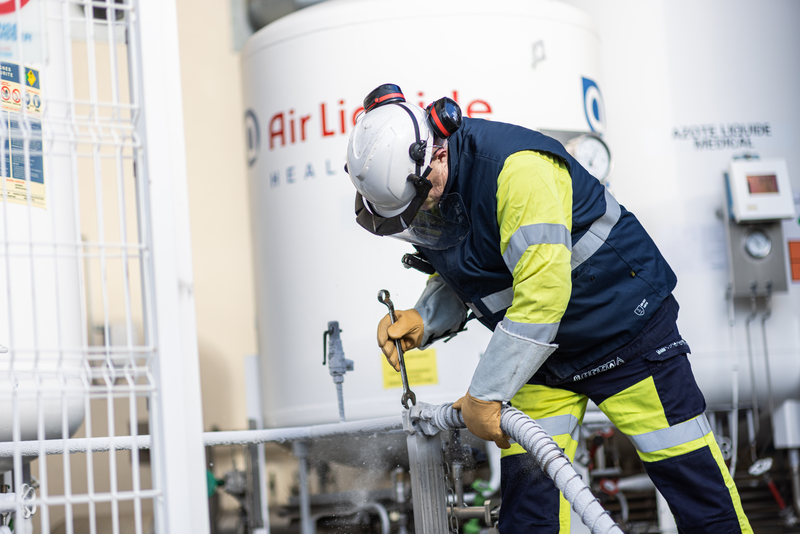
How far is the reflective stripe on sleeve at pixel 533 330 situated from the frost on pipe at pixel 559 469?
0.14 meters

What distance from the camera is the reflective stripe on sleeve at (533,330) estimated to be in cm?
138

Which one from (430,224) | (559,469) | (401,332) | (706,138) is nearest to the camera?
(559,469)

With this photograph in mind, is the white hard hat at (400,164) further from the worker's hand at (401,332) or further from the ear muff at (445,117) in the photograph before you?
the worker's hand at (401,332)

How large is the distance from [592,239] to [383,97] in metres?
0.52

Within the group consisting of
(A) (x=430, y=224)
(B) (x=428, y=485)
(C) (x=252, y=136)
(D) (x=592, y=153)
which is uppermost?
(C) (x=252, y=136)

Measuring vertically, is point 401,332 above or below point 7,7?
below

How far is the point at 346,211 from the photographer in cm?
269

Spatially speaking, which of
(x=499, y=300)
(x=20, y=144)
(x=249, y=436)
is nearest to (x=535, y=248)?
(x=499, y=300)

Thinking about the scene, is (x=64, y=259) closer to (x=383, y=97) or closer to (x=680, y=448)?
(x=383, y=97)

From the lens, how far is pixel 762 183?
120 inches

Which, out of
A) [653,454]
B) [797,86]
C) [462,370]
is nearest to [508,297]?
[653,454]

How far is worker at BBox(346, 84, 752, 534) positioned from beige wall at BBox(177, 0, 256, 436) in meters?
2.90

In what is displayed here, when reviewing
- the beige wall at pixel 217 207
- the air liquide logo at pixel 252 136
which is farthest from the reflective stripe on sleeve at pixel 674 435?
the beige wall at pixel 217 207

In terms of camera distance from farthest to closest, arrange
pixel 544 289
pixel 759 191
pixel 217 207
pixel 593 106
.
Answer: pixel 217 207 → pixel 759 191 → pixel 593 106 → pixel 544 289
